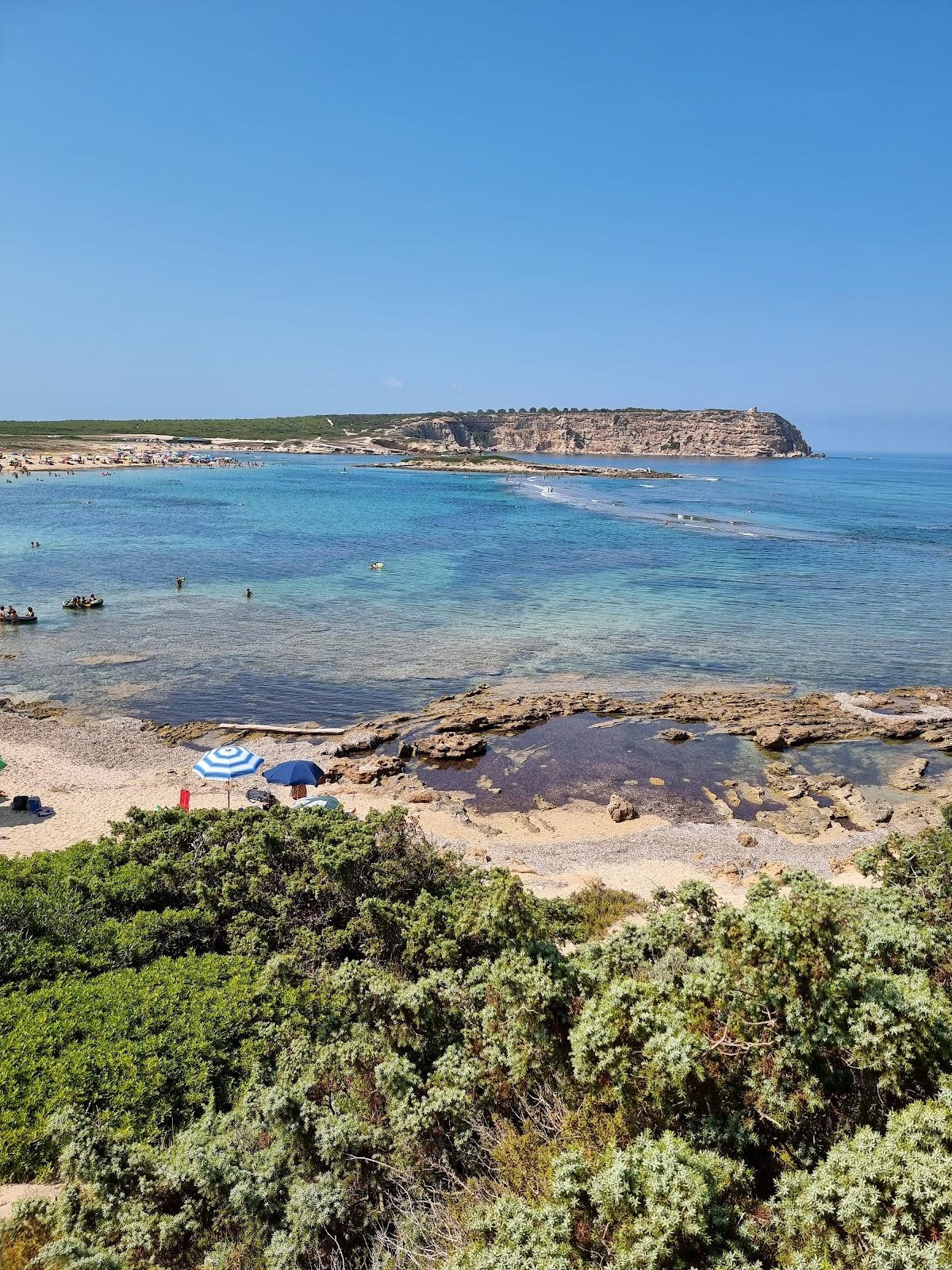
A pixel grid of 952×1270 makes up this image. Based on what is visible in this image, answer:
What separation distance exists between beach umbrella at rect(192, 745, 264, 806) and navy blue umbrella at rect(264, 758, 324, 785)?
0.53 m

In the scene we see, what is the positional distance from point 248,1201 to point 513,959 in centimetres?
315

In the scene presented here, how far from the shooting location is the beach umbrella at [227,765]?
17.7 metres

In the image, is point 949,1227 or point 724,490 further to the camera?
point 724,490

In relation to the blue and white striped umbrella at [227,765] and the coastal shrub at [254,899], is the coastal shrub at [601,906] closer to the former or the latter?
the coastal shrub at [254,899]

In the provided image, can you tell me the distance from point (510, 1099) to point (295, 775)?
1210 cm

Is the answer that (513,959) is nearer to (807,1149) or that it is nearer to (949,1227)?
(807,1149)

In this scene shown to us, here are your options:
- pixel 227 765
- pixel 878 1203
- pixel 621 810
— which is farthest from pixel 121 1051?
pixel 621 810

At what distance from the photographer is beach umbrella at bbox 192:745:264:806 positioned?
17688 millimetres

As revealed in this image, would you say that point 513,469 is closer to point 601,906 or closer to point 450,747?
point 450,747

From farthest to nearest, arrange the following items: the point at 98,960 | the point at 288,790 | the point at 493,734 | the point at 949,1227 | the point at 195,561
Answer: the point at 195,561, the point at 493,734, the point at 288,790, the point at 98,960, the point at 949,1227

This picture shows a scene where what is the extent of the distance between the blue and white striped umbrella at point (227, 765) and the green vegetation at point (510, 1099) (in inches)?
314

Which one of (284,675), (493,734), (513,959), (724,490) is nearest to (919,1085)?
(513,959)

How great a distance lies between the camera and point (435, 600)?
4234 cm

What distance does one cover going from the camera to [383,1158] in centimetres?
668
